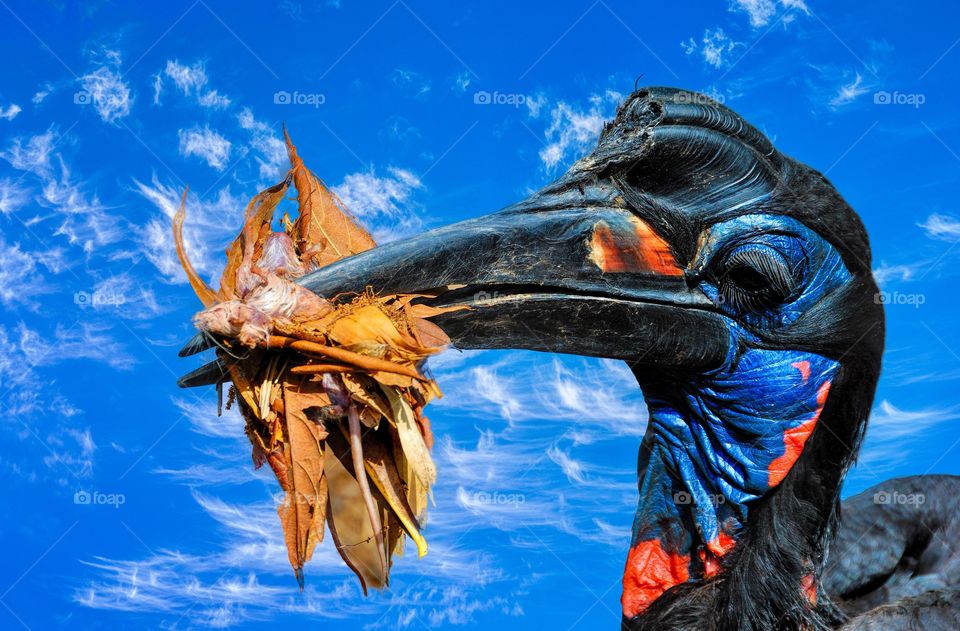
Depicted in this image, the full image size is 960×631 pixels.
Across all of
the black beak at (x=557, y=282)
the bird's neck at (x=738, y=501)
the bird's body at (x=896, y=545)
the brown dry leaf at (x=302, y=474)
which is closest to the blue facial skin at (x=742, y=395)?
the bird's neck at (x=738, y=501)

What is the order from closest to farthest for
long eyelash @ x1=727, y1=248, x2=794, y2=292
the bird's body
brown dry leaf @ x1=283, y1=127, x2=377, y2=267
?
brown dry leaf @ x1=283, y1=127, x2=377, y2=267, long eyelash @ x1=727, y1=248, x2=794, y2=292, the bird's body

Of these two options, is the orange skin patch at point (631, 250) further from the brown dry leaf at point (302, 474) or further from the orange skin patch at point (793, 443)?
the brown dry leaf at point (302, 474)

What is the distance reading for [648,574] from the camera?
587 centimetres

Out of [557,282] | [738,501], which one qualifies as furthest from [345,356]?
[738,501]

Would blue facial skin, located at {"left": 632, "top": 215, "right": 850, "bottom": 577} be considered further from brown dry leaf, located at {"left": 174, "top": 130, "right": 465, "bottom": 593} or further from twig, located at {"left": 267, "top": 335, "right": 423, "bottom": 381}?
twig, located at {"left": 267, "top": 335, "right": 423, "bottom": 381}

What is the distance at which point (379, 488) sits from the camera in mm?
→ 4809

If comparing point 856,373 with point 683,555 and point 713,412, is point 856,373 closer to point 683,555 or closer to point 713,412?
point 713,412

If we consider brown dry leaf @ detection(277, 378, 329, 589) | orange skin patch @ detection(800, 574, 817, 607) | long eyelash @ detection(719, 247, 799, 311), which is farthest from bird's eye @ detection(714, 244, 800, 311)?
brown dry leaf @ detection(277, 378, 329, 589)

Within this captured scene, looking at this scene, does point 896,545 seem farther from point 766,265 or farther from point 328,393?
point 328,393

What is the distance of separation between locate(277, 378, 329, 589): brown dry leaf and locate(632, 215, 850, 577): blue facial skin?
1.84 m

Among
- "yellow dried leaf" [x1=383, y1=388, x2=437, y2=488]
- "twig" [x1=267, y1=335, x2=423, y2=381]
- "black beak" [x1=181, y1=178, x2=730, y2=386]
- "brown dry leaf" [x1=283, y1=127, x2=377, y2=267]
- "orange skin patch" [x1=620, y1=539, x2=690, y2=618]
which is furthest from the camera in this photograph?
"orange skin patch" [x1=620, y1=539, x2=690, y2=618]

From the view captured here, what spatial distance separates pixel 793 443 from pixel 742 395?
0.99ft

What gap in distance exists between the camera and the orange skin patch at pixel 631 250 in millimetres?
5305

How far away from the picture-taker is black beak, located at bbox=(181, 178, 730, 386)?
15.8 ft
